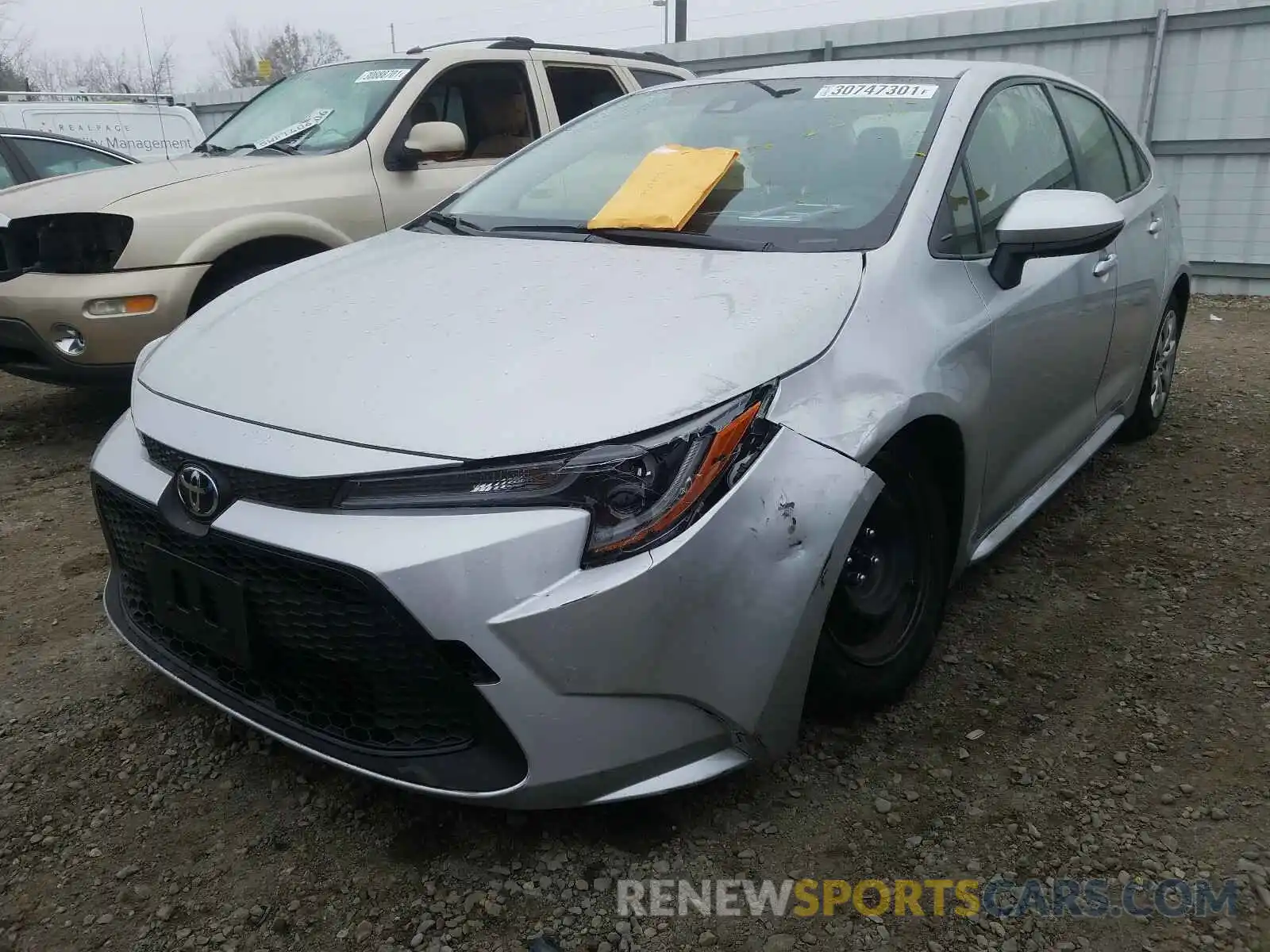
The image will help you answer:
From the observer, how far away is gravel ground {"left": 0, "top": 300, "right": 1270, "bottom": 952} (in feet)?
5.65

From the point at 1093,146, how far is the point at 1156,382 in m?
1.20

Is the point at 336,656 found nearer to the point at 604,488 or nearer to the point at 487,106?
the point at 604,488

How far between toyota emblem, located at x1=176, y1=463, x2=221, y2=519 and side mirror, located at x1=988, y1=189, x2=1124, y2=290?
182 centimetres

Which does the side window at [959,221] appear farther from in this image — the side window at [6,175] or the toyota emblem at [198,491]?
the side window at [6,175]

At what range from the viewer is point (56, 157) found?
639 centimetres

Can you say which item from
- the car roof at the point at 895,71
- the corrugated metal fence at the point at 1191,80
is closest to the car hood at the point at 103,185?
the car roof at the point at 895,71

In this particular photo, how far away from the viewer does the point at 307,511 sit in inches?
64.7

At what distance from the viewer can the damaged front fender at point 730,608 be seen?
156 cm

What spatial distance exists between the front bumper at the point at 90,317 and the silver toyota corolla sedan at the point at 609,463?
1.52m

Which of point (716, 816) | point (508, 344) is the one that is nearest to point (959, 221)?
point (508, 344)

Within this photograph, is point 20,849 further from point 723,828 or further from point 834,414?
point 834,414

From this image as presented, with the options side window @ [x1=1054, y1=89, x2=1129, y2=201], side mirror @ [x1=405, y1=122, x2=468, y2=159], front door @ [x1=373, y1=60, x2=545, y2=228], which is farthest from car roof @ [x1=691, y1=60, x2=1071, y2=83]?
front door @ [x1=373, y1=60, x2=545, y2=228]

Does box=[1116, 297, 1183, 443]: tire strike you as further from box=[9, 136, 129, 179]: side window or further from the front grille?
box=[9, 136, 129, 179]: side window

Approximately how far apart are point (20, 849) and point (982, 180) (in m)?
2.68
